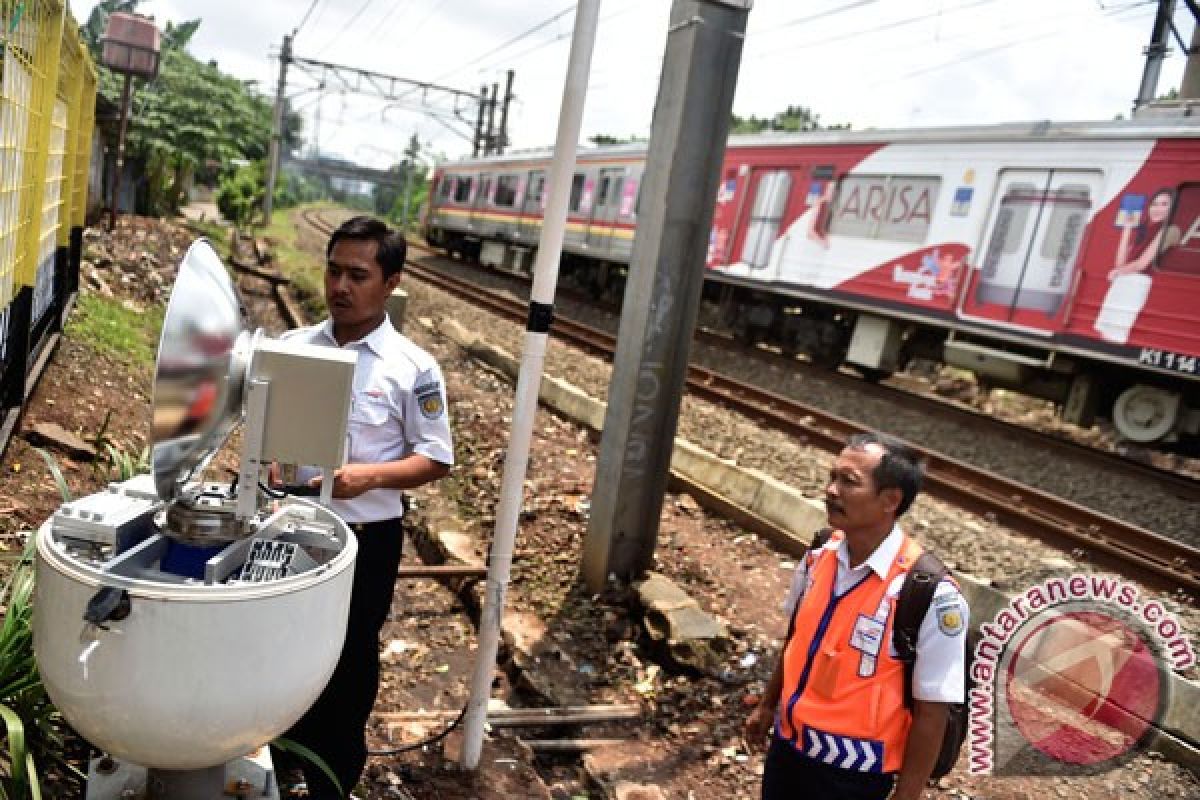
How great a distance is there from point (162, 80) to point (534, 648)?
1041 inches

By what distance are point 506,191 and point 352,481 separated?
22.0 metres

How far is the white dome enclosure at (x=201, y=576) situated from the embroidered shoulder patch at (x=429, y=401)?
67 cm

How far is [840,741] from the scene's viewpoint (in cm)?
211

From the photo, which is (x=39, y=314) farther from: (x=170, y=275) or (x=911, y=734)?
(x=170, y=275)

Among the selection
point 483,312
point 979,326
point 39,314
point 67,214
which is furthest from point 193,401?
point 483,312

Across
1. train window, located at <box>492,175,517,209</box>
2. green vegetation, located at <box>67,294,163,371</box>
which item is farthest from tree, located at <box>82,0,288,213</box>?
green vegetation, located at <box>67,294,163,371</box>

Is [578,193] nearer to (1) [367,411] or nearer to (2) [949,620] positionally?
(1) [367,411]

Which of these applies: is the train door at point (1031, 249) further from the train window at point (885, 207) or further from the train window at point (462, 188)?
the train window at point (462, 188)

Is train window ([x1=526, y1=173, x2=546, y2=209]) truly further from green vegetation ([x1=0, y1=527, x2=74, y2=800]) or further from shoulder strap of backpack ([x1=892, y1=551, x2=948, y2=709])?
shoulder strap of backpack ([x1=892, y1=551, x2=948, y2=709])

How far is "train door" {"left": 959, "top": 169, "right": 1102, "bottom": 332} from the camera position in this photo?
9.60 metres

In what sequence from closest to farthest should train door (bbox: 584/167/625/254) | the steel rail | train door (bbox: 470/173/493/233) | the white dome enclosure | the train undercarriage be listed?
the white dome enclosure
the steel rail
the train undercarriage
train door (bbox: 584/167/625/254)
train door (bbox: 470/173/493/233)

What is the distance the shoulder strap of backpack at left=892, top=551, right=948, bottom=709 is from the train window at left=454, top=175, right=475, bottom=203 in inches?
1015

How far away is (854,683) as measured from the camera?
2.09 metres

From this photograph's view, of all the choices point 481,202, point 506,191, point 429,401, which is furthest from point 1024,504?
point 481,202
